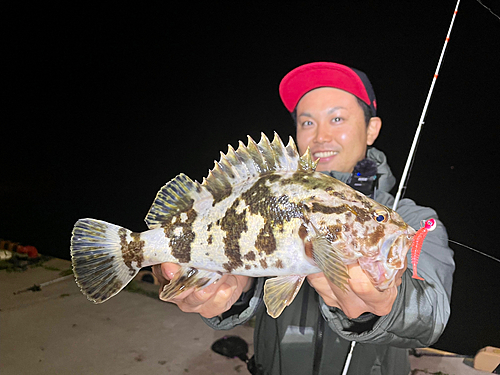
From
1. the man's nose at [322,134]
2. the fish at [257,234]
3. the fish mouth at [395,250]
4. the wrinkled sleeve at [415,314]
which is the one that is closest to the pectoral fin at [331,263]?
the fish at [257,234]

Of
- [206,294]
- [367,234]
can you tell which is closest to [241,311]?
[206,294]

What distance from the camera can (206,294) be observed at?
122cm

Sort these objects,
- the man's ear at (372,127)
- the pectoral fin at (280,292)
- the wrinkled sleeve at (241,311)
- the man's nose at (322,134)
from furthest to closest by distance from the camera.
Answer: the man's ear at (372,127)
the man's nose at (322,134)
the wrinkled sleeve at (241,311)
the pectoral fin at (280,292)

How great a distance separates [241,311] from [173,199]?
782mm

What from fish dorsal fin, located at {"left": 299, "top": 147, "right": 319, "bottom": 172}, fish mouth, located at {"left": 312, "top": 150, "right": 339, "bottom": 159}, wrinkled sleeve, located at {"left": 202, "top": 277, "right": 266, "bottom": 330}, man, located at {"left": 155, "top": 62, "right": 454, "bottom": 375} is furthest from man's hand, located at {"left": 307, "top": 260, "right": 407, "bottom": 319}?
fish mouth, located at {"left": 312, "top": 150, "right": 339, "bottom": 159}

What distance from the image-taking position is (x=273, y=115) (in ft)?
12.9

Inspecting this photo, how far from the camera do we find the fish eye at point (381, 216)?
98cm

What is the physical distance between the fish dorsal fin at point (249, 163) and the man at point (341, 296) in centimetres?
36

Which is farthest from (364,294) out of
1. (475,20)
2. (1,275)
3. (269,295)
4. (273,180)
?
(1,275)

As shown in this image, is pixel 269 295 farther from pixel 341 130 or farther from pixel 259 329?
pixel 341 130

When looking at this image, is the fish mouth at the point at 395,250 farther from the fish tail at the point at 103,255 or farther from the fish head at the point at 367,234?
the fish tail at the point at 103,255

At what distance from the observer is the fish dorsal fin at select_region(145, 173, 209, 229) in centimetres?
116

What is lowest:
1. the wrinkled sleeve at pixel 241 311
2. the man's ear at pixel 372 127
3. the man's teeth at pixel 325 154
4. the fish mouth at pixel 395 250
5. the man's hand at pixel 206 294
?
the wrinkled sleeve at pixel 241 311

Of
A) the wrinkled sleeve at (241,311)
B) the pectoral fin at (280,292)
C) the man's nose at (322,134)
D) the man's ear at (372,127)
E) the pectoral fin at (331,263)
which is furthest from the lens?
the man's ear at (372,127)
